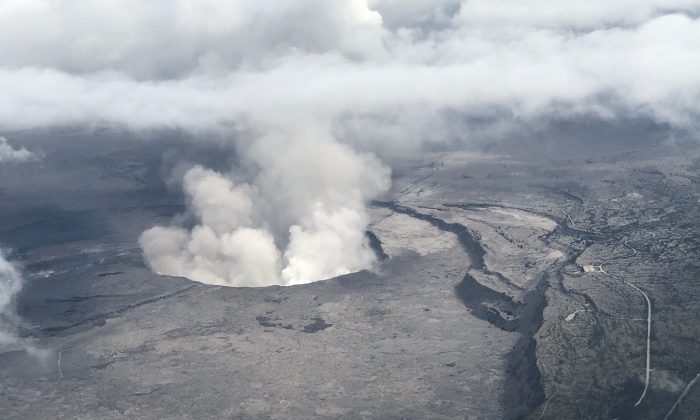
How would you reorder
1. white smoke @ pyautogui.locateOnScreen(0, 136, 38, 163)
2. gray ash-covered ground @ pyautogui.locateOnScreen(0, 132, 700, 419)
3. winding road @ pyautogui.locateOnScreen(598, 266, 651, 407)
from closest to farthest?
1. winding road @ pyautogui.locateOnScreen(598, 266, 651, 407)
2. gray ash-covered ground @ pyautogui.locateOnScreen(0, 132, 700, 419)
3. white smoke @ pyautogui.locateOnScreen(0, 136, 38, 163)

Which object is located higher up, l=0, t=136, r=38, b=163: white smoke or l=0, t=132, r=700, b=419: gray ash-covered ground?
l=0, t=136, r=38, b=163: white smoke

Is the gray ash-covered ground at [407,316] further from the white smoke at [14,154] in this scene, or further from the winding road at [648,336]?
the white smoke at [14,154]

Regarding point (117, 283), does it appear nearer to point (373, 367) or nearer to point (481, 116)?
point (373, 367)

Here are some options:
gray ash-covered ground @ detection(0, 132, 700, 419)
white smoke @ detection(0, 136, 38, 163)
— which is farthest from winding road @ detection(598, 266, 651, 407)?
white smoke @ detection(0, 136, 38, 163)

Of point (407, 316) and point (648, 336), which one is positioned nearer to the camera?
point (648, 336)

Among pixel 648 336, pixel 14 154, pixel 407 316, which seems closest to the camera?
pixel 648 336

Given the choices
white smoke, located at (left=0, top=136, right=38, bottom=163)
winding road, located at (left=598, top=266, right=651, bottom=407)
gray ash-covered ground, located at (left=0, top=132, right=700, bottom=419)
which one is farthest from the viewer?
white smoke, located at (left=0, top=136, right=38, bottom=163)

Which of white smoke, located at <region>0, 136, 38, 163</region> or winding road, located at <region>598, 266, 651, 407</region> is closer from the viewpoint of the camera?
winding road, located at <region>598, 266, 651, 407</region>

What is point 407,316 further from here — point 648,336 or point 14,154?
point 14,154

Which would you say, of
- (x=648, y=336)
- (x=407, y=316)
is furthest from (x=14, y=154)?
(x=648, y=336)

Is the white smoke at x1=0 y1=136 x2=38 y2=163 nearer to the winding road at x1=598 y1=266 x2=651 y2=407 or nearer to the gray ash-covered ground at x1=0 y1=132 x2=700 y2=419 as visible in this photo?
the gray ash-covered ground at x1=0 y1=132 x2=700 y2=419
